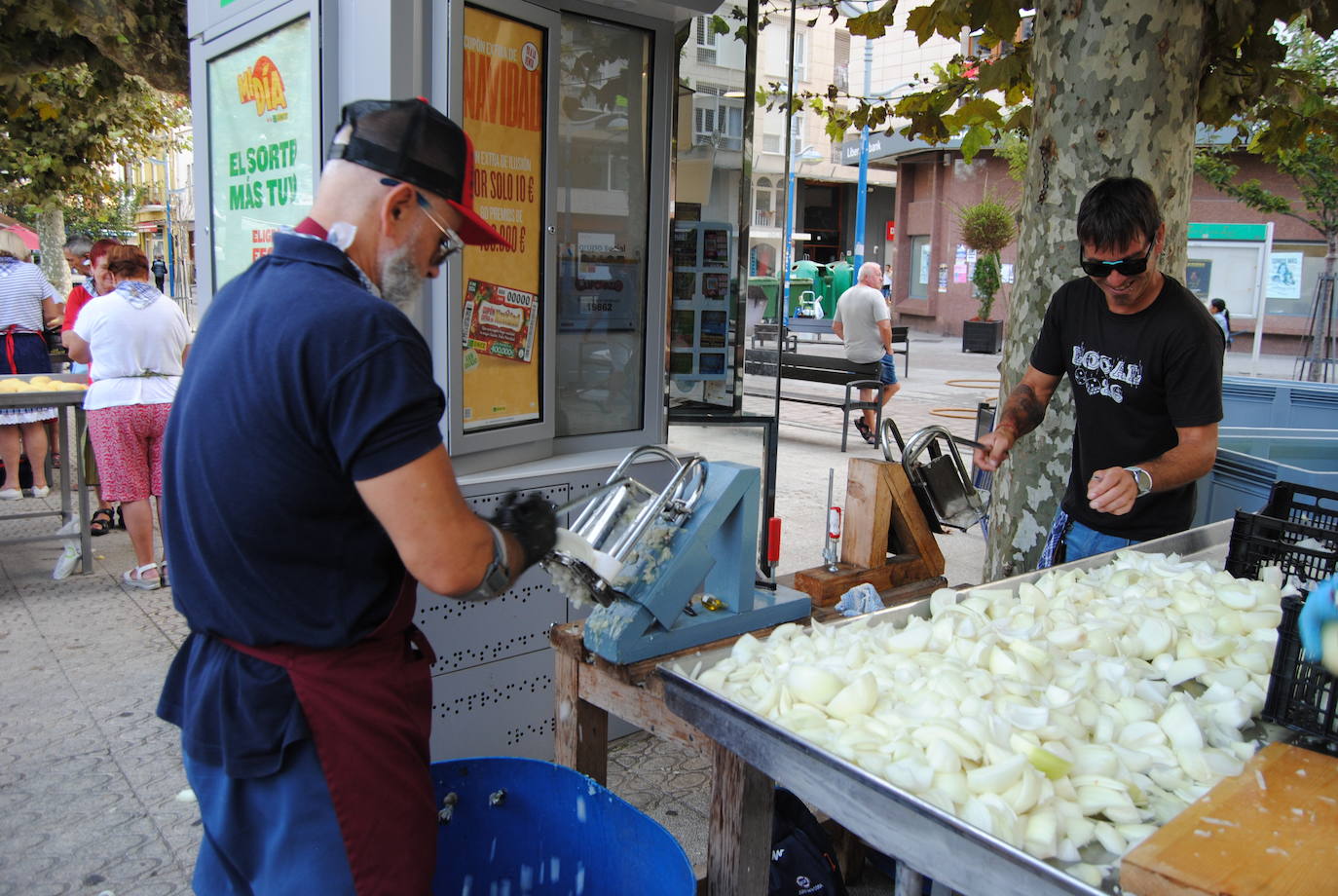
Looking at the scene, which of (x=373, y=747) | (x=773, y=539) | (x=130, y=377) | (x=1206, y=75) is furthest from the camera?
(x=130, y=377)

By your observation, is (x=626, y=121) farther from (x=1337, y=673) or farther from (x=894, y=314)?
(x=894, y=314)

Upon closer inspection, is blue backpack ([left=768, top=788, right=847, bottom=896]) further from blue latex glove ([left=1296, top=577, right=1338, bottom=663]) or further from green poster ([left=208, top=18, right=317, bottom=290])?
green poster ([left=208, top=18, right=317, bottom=290])

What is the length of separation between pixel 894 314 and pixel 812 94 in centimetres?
2331

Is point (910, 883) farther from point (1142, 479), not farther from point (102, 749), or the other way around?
point (102, 749)

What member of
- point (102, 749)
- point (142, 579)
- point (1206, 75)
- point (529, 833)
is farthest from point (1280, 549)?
point (142, 579)

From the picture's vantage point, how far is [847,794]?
61.5 inches

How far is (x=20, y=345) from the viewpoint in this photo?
23.4ft

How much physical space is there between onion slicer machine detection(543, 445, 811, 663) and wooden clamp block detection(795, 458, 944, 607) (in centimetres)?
21

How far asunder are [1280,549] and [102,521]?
7.08m

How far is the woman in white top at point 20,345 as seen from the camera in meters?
7.05

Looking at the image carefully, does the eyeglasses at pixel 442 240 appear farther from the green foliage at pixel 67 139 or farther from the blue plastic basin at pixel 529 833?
the green foliage at pixel 67 139

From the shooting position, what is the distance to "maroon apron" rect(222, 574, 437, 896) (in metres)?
1.61

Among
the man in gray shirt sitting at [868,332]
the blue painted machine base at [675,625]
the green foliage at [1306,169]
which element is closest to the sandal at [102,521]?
the blue painted machine base at [675,625]

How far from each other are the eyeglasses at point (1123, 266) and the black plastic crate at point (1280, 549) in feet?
2.33
